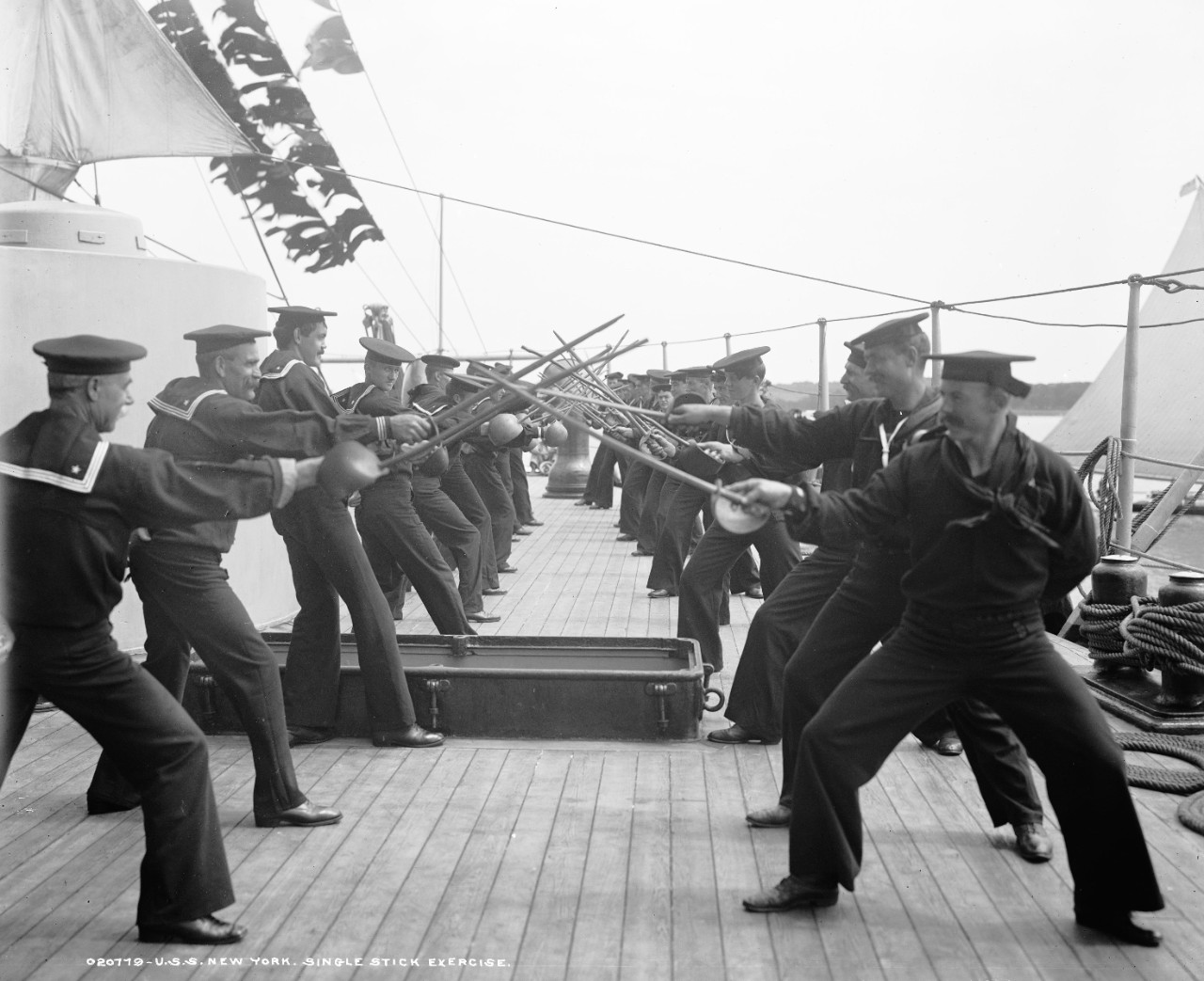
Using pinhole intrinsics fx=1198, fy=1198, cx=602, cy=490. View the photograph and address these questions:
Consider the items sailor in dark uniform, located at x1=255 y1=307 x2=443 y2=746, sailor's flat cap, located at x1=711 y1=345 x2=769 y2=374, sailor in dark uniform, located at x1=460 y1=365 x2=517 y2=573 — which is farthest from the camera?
sailor in dark uniform, located at x1=460 y1=365 x2=517 y2=573

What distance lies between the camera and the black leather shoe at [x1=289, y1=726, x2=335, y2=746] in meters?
4.76

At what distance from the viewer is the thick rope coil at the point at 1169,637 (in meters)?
4.92

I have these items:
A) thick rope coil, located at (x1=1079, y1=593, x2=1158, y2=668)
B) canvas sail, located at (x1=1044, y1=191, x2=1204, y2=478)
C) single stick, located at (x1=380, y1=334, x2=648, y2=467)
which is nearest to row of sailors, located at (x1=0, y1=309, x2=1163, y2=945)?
single stick, located at (x1=380, y1=334, x2=648, y2=467)

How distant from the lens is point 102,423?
9.55ft

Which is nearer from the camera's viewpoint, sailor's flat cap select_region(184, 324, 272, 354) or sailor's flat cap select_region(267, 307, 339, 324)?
sailor's flat cap select_region(184, 324, 272, 354)

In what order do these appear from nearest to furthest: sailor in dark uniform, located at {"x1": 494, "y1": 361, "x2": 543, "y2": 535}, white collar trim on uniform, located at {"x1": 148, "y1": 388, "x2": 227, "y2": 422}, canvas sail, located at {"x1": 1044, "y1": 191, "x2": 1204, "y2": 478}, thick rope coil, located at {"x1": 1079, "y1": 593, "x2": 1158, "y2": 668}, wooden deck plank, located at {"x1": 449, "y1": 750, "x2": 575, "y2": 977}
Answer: wooden deck plank, located at {"x1": 449, "y1": 750, "x2": 575, "y2": 977} → white collar trim on uniform, located at {"x1": 148, "y1": 388, "x2": 227, "y2": 422} → thick rope coil, located at {"x1": 1079, "y1": 593, "x2": 1158, "y2": 668} → sailor in dark uniform, located at {"x1": 494, "y1": 361, "x2": 543, "y2": 535} → canvas sail, located at {"x1": 1044, "y1": 191, "x2": 1204, "y2": 478}

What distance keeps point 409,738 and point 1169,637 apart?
3158 millimetres

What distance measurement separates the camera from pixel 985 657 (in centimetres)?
304

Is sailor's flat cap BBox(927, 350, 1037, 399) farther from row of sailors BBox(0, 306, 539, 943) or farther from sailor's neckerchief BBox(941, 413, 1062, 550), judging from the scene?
row of sailors BBox(0, 306, 539, 943)

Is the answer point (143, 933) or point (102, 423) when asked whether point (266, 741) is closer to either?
point (143, 933)

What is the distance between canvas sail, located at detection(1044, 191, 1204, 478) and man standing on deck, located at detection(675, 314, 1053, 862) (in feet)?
81.7

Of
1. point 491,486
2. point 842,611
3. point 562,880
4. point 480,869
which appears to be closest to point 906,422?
point 842,611

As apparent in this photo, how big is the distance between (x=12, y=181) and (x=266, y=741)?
5.92 m

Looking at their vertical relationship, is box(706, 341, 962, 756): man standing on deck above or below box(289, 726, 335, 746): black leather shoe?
above
